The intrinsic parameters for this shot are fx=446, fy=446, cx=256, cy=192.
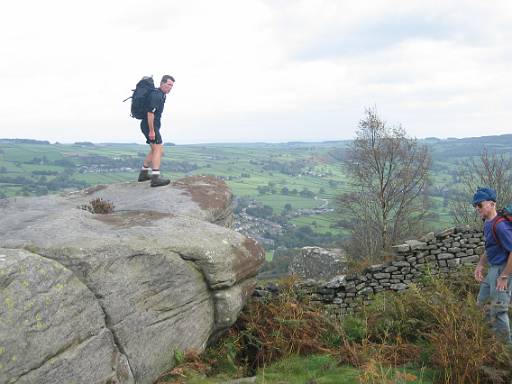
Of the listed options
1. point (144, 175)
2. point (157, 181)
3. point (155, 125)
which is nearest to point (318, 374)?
point (157, 181)

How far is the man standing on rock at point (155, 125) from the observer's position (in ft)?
39.5

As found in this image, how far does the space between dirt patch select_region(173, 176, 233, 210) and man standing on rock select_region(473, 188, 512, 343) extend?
6.49 metres

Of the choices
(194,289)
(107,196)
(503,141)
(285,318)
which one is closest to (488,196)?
(285,318)

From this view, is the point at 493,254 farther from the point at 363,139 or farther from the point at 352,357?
the point at 363,139

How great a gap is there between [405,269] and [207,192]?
21.2ft

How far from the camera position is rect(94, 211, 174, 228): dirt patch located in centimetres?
909

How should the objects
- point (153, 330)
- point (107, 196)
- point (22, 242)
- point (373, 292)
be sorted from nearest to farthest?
point (22, 242) < point (153, 330) < point (107, 196) < point (373, 292)

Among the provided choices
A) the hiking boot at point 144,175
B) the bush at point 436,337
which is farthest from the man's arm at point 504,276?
the hiking boot at point 144,175

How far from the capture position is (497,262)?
767cm

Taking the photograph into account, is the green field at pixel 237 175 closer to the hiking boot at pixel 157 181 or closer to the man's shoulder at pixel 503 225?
the hiking boot at pixel 157 181

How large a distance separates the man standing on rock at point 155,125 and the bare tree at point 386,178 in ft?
76.8

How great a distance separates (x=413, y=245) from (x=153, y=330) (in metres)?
8.96

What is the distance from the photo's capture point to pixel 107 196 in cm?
1254

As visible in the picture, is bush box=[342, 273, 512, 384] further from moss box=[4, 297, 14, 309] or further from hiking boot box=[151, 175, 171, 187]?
hiking boot box=[151, 175, 171, 187]
